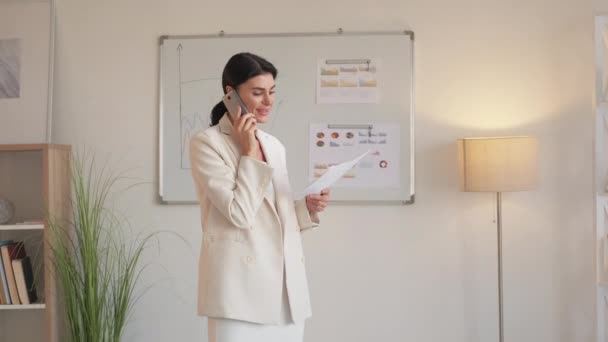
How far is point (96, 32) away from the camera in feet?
12.1

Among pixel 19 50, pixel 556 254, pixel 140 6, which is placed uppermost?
pixel 140 6

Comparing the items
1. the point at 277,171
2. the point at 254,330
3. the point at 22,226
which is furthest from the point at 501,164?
the point at 22,226

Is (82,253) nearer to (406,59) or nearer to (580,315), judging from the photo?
(406,59)

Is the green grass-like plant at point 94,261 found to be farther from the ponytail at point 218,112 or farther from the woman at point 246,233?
the woman at point 246,233

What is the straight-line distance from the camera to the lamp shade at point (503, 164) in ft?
10.2

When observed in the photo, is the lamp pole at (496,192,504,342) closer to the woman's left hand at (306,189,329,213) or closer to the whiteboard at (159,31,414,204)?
the whiteboard at (159,31,414,204)

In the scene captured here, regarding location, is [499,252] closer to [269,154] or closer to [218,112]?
[269,154]

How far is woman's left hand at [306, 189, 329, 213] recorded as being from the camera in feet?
7.30

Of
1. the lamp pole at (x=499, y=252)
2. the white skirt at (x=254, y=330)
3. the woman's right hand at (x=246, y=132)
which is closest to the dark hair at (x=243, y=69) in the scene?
the woman's right hand at (x=246, y=132)

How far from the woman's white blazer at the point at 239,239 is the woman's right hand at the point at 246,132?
40 mm

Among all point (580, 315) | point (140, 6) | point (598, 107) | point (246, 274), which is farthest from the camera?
point (140, 6)

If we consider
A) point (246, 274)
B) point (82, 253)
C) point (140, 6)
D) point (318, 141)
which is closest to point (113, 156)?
point (82, 253)

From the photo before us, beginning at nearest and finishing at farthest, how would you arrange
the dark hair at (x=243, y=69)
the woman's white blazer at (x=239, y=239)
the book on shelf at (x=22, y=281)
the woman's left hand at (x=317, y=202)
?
1. the woman's white blazer at (x=239, y=239)
2. the dark hair at (x=243, y=69)
3. the woman's left hand at (x=317, y=202)
4. the book on shelf at (x=22, y=281)

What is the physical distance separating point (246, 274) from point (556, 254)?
2.05 m
